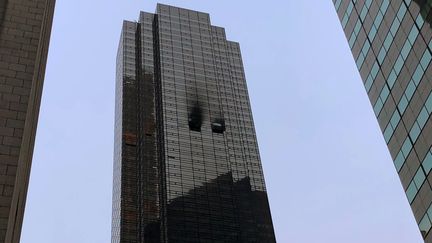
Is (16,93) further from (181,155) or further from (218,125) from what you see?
(218,125)

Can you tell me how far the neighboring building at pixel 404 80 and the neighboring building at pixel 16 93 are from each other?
3249cm

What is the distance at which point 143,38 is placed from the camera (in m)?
200

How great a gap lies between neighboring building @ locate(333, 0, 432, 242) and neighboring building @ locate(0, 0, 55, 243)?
107 ft

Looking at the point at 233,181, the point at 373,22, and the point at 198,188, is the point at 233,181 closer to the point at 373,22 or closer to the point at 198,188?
the point at 198,188

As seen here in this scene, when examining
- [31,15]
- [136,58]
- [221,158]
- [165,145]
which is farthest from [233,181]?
[31,15]

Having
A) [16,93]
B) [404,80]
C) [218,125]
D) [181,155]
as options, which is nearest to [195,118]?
[218,125]

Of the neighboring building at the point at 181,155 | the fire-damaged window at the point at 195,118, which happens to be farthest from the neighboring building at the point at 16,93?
the fire-damaged window at the point at 195,118

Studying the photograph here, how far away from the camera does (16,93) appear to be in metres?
31.8

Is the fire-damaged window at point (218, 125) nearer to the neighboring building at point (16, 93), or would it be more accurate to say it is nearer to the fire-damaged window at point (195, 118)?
the fire-damaged window at point (195, 118)

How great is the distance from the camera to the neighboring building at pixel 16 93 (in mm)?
27984

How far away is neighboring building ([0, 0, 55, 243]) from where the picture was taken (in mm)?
27984

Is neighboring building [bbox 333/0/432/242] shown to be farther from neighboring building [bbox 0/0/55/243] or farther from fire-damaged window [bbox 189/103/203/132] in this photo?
fire-damaged window [bbox 189/103/203/132]

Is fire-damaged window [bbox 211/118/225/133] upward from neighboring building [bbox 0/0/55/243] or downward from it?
upward

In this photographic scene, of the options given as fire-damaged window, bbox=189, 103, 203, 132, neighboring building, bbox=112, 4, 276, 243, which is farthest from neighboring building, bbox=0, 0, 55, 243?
fire-damaged window, bbox=189, 103, 203, 132
